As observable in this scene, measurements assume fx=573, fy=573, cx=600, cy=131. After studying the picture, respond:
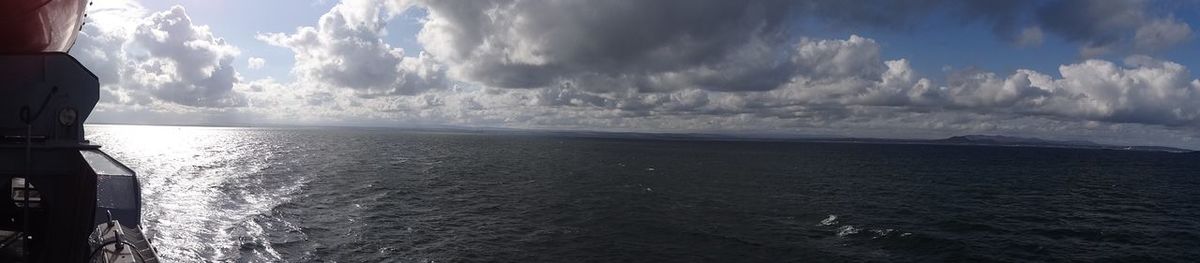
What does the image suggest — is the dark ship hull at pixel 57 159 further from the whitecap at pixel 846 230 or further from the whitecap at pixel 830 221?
the whitecap at pixel 830 221

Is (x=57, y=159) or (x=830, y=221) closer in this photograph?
(x=57, y=159)

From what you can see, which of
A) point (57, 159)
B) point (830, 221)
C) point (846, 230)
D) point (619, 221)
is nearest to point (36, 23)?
point (57, 159)

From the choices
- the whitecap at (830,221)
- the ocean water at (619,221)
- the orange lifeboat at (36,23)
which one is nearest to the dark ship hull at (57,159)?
the orange lifeboat at (36,23)

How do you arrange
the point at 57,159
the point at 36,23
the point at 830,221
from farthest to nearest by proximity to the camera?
the point at 830,221 → the point at 57,159 → the point at 36,23

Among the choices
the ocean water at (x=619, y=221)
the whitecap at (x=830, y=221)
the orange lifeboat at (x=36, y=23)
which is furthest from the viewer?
the whitecap at (x=830, y=221)

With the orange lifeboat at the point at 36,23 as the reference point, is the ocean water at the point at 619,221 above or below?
below

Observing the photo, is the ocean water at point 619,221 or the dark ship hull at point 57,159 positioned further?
the ocean water at point 619,221

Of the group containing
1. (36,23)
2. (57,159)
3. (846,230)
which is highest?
(36,23)

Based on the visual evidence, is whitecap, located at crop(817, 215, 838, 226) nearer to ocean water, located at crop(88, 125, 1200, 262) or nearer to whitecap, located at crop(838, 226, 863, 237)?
ocean water, located at crop(88, 125, 1200, 262)

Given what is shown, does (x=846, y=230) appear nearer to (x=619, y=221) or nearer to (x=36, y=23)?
(x=619, y=221)

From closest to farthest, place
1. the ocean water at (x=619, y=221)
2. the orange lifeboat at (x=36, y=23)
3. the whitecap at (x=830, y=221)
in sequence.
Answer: the orange lifeboat at (x=36, y=23) < the ocean water at (x=619, y=221) < the whitecap at (x=830, y=221)
